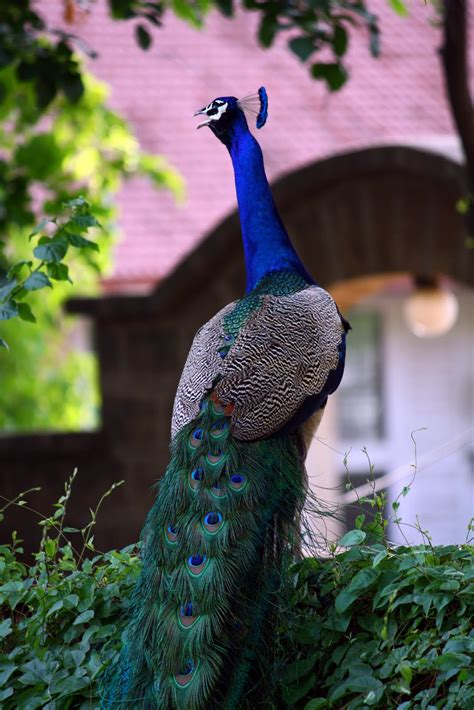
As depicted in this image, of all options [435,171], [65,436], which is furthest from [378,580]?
[65,436]

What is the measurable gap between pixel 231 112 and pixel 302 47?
1.01 m

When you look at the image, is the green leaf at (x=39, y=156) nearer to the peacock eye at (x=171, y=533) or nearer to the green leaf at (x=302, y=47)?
the green leaf at (x=302, y=47)

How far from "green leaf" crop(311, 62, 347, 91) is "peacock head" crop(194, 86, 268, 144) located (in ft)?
3.53

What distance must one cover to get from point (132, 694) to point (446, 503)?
798cm

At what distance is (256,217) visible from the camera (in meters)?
3.38

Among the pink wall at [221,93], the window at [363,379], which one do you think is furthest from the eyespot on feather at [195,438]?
the window at [363,379]

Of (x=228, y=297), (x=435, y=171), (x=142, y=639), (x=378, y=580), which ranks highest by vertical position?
(x=435, y=171)

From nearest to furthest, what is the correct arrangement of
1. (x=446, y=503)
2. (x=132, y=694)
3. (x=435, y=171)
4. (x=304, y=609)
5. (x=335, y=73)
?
(x=132, y=694) → (x=304, y=609) → (x=335, y=73) → (x=435, y=171) → (x=446, y=503)

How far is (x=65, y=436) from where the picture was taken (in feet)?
20.7

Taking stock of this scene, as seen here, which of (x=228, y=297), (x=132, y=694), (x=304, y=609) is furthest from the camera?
(x=228, y=297)

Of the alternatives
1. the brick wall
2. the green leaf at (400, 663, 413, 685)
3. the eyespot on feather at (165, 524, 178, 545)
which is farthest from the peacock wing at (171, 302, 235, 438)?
the brick wall

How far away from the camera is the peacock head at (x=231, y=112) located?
3332 millimetres

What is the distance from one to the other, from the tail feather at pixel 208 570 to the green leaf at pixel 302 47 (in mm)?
1970

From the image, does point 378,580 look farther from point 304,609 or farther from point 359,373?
point 359,373
